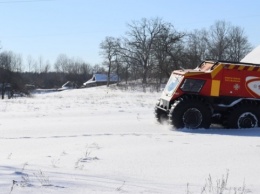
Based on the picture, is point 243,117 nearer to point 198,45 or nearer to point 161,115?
point 161,115

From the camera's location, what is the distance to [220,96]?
1338cm

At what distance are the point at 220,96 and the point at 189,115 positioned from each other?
1.17m

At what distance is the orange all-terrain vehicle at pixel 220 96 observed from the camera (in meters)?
13.1

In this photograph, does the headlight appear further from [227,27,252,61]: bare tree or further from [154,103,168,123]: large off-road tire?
[227,27,252,61]: bare tree

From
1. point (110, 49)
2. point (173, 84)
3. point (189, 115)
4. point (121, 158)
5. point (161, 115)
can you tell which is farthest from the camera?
point (110, 49)

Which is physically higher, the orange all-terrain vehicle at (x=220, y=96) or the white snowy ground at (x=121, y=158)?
the orange all-terrain vehicle at (x=220, y=96)

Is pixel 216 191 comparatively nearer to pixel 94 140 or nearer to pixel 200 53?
pixel 94 140

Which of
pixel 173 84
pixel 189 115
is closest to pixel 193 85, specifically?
pixel 173 84

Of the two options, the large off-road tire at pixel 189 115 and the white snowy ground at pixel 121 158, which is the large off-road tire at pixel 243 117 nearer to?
the white snowy ground at pixel 121 158

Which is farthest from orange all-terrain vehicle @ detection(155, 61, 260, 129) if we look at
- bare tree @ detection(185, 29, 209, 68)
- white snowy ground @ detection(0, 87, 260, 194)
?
bare tree @ detection(185, 29, 209, 68)

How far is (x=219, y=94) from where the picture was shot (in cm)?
1336

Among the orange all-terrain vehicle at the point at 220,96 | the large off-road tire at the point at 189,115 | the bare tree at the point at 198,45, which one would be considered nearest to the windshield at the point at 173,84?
the orange all-terrain vehicle at the point at 220,96

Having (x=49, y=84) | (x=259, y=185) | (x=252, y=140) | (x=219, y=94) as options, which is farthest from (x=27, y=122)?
(x=49, y=84)

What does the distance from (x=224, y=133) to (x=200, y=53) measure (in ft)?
265
